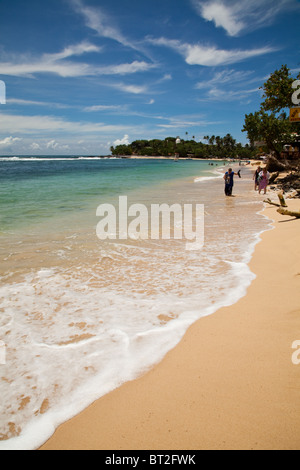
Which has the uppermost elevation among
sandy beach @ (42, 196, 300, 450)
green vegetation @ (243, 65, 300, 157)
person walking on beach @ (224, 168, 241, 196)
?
green vegetation @ (243, 65, 300, 157)

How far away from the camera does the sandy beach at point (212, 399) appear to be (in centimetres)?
182

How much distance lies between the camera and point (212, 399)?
2102 millimetres

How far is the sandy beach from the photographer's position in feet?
5.98

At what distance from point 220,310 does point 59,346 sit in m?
2.14

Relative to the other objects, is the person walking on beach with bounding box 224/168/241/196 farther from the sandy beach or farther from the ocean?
the sandy beach

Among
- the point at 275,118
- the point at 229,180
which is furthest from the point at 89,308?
the point at 275,118

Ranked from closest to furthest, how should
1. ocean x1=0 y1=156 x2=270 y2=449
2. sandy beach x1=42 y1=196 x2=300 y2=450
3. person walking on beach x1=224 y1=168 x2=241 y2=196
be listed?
1. sandy beach x1=42 y1=196 x2=300 y2=450
2. ocean x1=0 y1=156 x2=270 y2=449
3. person walking on beach x1=224 y1=168 x2=241 y2=196

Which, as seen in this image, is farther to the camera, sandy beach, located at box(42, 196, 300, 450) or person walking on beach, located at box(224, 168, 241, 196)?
person walking on beach, located at box(224, 168, 241, 196)

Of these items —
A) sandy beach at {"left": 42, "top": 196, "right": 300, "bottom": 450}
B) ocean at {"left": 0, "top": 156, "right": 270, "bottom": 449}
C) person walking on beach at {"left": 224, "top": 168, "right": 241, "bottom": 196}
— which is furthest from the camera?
person walking on beach at {"left": 224, "top": 168, "right": 241, "bottom": 196}

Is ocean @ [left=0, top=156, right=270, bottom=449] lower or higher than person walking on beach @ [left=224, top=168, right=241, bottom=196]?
lower

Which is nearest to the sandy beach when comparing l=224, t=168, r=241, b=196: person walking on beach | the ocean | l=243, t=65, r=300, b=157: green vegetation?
the ocean

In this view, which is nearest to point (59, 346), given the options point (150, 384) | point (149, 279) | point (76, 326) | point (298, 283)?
point (76, 326)

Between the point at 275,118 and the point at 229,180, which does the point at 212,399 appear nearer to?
the point at 229,180

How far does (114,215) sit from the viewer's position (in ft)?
35.0
